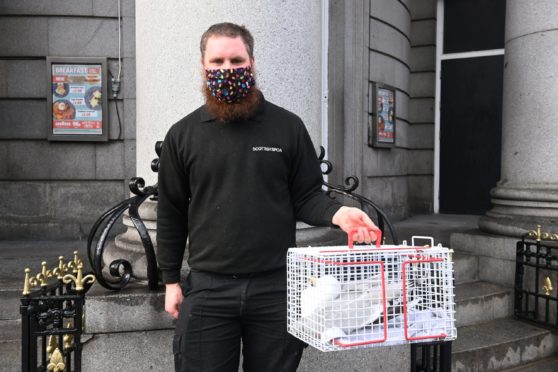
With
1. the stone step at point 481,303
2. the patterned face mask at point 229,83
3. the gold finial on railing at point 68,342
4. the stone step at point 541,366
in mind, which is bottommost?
the stone step at point 541,366

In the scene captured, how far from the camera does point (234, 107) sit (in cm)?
231

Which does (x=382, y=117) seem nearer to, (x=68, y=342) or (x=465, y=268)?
(x=465, y=268)

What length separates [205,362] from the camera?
7.60ft

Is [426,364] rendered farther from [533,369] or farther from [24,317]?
[24,317]

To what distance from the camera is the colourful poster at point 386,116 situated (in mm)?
9867

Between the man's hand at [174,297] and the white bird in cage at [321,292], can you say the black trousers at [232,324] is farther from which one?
the white bird in cage at [321,292]

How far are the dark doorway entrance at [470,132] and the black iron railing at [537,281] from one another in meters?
6.12

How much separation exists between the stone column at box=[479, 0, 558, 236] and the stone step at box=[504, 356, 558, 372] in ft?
4.54

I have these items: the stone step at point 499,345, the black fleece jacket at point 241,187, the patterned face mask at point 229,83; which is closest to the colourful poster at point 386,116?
the stone step at point 499,345

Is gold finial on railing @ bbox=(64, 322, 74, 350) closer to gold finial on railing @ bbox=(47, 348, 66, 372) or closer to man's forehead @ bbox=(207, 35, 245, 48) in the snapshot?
gold finial on railing @ bbox=(47, 348, 66, 372)

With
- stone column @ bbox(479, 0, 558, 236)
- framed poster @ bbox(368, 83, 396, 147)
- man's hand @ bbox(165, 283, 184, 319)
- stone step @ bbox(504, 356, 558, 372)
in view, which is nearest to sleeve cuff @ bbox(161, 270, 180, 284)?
man's hand @ bbox(165, 283, 184, 319)

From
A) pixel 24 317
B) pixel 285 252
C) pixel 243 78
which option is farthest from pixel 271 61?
pixel 24 317

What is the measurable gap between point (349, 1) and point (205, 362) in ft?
26.4

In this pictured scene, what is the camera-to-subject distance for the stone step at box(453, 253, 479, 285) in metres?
5.66
